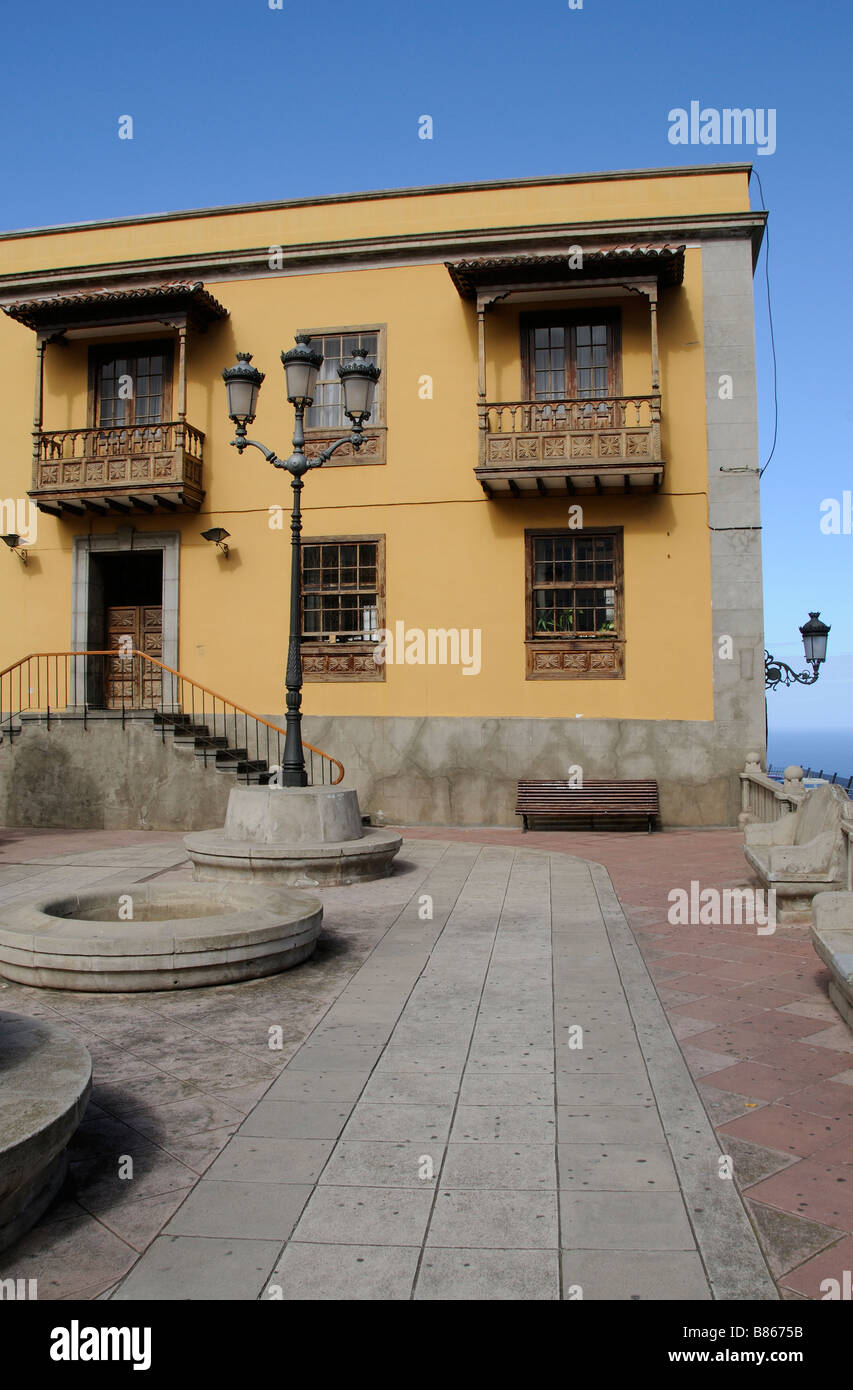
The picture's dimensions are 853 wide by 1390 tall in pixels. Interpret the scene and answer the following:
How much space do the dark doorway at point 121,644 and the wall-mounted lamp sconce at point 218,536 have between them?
3.84 ft

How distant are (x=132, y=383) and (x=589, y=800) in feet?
35.3

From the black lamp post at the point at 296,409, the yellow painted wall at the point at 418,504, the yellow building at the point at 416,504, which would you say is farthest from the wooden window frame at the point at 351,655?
the black lamp post at the point at 296,409

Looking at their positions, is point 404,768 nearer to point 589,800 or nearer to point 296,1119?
point 589,800

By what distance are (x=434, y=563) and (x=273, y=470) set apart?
3.22 m

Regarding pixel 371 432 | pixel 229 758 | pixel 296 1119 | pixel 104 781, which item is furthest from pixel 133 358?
pixel 296 1119

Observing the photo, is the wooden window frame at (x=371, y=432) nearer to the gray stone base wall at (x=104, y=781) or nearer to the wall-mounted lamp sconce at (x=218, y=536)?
the wall-mounted lamp sconce at (x=218, y=536)

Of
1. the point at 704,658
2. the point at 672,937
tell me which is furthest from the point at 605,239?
the point at 672,937

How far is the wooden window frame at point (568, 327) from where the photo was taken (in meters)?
15.9

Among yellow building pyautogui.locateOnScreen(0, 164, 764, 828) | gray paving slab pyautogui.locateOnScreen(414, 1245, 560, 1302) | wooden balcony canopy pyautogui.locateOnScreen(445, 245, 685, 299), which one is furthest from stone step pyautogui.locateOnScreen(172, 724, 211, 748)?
gray paving slab pyautogui.locateOnScreen(414, 1245, 560, 1302)

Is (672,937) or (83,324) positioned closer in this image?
(672,937)

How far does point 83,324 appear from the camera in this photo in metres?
16.8

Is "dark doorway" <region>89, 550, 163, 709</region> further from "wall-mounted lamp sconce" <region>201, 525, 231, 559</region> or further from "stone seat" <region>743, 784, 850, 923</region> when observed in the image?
"stone seat" <region>743, 784, 850, 923</region>
